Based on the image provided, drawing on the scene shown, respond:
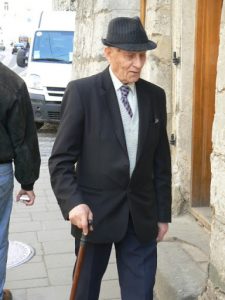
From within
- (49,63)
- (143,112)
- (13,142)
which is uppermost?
(143,112)

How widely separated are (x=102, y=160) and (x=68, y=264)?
6.80 feet

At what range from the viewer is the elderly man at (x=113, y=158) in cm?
265

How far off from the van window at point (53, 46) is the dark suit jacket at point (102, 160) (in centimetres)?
985

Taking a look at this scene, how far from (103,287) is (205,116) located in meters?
1.82

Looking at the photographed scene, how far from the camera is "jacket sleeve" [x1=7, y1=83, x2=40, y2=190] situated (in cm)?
321

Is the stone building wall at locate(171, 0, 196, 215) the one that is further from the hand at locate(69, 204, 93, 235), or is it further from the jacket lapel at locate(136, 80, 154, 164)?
the hand at locate(69, 204, 93, 235)

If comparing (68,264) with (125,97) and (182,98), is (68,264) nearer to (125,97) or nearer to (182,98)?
(182,98)

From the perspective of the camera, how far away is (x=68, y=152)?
2682 mm

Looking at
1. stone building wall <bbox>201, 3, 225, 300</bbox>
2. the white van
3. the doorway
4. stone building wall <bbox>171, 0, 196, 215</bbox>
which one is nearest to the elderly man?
stone building wall <bbox>201, 3, 225, 300</bbox>

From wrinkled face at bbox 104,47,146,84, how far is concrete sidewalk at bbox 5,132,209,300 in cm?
154

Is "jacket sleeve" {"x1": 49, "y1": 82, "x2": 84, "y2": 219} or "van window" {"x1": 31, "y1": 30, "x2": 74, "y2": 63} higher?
"jacket sleeve" {"x1": 49, "y1": 82, "x2": 84, "y2": 219}

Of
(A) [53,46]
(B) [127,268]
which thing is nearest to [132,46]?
(B) [127,268]

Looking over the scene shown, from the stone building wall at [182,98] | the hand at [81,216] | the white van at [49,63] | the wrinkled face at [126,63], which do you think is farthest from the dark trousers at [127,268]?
the white van at [49,63]

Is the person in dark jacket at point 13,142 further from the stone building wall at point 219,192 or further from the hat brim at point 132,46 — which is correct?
the stone building wall at point 219,192
